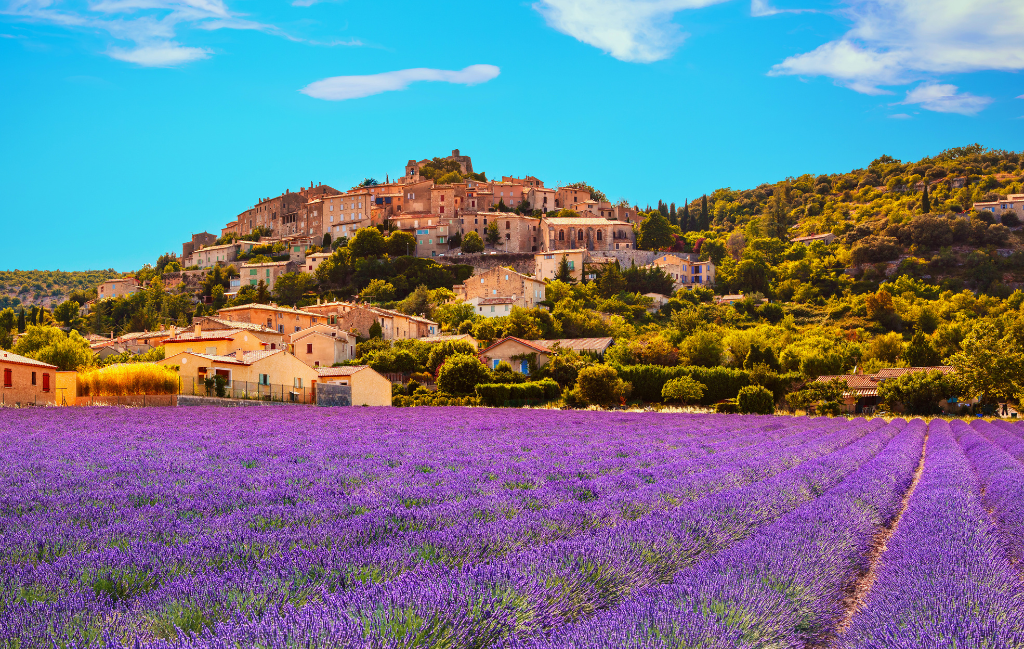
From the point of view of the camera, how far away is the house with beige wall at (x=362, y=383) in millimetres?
38906

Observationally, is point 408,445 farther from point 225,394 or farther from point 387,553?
point 225,394

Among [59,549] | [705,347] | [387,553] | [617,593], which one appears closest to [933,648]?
[617,593]

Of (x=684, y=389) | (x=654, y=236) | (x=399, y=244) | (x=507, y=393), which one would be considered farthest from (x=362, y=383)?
(x=654, y=236)

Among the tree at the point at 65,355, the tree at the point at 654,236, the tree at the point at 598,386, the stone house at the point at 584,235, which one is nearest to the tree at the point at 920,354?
the tree at the point at 598,386

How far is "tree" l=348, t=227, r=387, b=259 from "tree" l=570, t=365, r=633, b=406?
62.1 m

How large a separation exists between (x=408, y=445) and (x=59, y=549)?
958 centimetres

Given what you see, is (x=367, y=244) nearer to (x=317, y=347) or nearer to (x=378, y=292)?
(x=378, y=292)

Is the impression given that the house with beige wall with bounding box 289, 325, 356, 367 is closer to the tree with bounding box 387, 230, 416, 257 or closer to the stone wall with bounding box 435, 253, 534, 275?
the tree with bounding box 387, 230, 416, 257

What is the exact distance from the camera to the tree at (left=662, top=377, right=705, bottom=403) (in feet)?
144

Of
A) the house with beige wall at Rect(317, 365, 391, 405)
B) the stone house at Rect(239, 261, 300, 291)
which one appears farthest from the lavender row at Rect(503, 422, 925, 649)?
the stone house at Rect(239, 261, 300, 291)

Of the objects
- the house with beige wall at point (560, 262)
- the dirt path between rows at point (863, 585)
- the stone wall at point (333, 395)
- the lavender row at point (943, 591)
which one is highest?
the house with beige wall at point (560, 262)

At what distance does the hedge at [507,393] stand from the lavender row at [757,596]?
34401 mm

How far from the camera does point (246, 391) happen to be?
34500mm

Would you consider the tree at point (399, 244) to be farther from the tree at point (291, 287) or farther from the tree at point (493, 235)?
the tree at point (493, 235)
